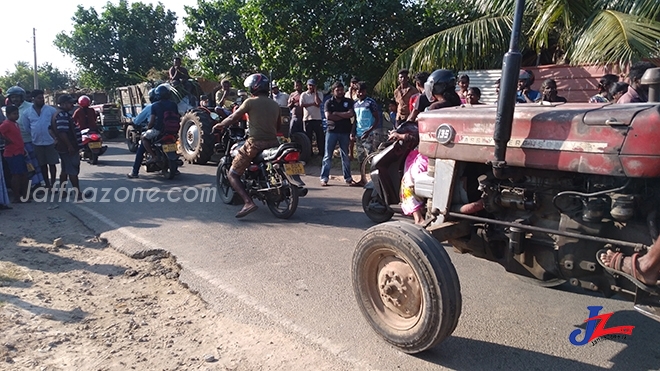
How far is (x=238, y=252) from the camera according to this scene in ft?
18.9

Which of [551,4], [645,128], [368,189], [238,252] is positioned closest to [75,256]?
[238,252]

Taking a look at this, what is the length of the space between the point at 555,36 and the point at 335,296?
8486 mm

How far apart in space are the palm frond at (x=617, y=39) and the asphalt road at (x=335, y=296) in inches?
177

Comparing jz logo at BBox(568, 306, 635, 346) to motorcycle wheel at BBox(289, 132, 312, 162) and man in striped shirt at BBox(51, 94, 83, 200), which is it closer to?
man in striped shirt at BBox(51, 94, 83, 200)

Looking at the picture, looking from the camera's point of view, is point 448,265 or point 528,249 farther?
point 528,249

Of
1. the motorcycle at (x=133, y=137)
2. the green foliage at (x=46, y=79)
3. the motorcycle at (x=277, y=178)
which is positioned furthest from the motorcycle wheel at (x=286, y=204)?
the green foliage at (x=46, y=79)

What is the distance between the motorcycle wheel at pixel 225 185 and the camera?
798 cm

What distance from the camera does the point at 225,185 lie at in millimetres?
8078

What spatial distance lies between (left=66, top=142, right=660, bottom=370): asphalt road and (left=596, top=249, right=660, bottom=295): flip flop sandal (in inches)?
27.2

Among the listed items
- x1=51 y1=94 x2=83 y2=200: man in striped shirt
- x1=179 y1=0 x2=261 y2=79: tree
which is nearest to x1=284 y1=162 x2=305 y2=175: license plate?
x1=51 y1=94 x2=83 y2=200: man in striped shirt

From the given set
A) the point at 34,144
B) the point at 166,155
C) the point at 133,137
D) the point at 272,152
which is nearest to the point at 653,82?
the point at 272,152

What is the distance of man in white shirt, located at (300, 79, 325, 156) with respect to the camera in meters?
11.8

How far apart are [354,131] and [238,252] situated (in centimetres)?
525

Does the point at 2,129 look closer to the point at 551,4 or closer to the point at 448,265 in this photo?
the point at 448,265
